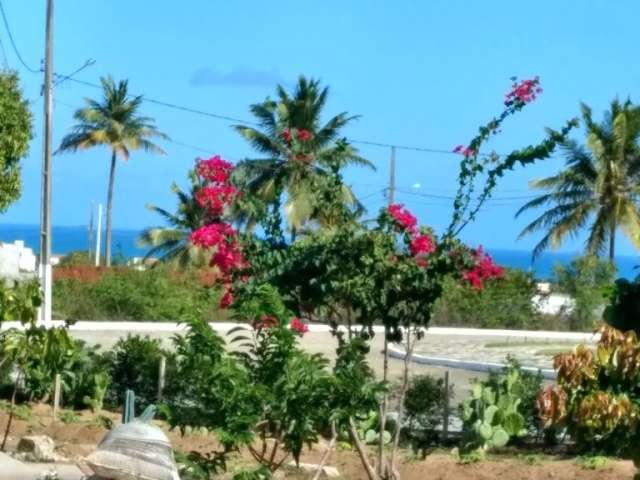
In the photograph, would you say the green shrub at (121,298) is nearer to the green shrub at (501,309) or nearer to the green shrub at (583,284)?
the green shrub at (501,309)

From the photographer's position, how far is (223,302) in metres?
10.1

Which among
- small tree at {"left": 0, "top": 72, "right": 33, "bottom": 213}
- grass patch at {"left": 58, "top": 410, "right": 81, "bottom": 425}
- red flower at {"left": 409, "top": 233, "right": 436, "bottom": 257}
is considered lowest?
grass patch at {"left": 58, "top": 410, "right": 81, "bottom": 425}

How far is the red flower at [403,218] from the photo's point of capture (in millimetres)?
10781

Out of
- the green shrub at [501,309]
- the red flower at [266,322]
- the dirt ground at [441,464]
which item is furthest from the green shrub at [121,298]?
the red flower at [266,322]

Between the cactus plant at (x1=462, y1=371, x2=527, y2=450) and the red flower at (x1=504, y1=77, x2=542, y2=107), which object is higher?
the red flower at (x1=504, y1=77, x2=542, y2=107)

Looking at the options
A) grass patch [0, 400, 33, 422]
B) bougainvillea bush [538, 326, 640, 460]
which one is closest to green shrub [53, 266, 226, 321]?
grass patch [0, 400, 33, 422]

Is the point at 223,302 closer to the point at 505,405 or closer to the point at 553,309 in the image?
the point at 505,405

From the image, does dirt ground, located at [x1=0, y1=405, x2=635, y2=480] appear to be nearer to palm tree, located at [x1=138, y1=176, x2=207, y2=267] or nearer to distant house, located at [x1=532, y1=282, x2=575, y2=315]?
distant house, located at [x1=532, y1=282, x2=575, y2=315]

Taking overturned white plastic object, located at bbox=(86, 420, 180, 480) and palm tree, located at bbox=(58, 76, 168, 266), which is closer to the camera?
overturned white plastic object, located at bbox=(86, 420, 180, 480)

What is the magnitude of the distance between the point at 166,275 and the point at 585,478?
95.6ft

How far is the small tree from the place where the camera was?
21.5 meters

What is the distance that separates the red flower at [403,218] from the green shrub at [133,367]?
5914 millimetres

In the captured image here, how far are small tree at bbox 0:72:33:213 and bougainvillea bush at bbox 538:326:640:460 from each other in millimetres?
16078

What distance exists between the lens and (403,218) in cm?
1077
